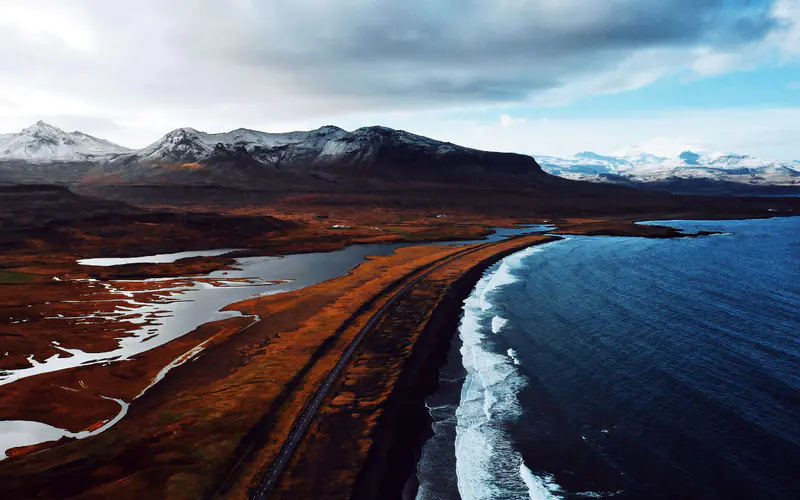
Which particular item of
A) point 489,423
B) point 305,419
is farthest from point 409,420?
point 305,419

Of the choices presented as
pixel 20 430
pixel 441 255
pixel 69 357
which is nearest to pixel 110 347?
pixel 69 357

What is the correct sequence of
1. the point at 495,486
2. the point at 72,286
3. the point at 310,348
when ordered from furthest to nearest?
the point at 72,286 < the point at 310,348 < the point at 495,486

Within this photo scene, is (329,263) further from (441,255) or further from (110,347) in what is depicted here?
(110,347)

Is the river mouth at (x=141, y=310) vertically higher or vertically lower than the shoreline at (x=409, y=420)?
higher

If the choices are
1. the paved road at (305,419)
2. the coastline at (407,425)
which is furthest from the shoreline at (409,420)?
the paved road at (305,419)

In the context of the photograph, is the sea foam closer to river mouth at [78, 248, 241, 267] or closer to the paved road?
the paved road

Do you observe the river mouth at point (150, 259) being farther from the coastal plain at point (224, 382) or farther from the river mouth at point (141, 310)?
the coastal plain at point (224, 382)

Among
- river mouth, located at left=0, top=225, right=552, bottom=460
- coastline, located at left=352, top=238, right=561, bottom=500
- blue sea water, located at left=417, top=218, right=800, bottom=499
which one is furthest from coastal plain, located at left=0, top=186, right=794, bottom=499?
blue sea water, located at left=417, top=218, right=800, bottom=499

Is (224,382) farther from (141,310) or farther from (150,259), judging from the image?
(150,259)
